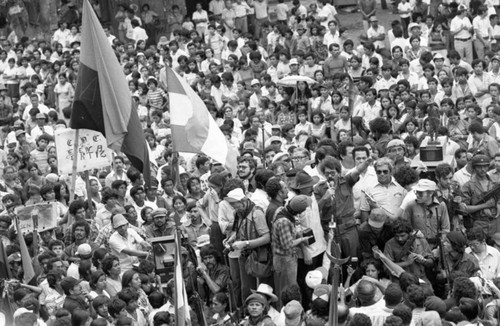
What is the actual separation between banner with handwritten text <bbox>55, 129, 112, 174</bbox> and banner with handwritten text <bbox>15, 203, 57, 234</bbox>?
0.76 meters

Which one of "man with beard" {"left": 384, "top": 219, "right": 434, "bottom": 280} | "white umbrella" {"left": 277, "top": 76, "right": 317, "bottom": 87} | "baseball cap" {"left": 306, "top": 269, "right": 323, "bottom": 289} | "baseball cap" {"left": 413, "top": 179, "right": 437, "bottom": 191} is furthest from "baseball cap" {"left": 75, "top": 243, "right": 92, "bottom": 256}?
"white umbrella" {"left": 277, "top": 76, "right": 317, "bottom": 87}

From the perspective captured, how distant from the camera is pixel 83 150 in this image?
1820 cm

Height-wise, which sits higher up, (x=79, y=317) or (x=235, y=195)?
(x=235, y=195)

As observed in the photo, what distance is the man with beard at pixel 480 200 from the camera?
17.1 metres

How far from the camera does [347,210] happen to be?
1628cm

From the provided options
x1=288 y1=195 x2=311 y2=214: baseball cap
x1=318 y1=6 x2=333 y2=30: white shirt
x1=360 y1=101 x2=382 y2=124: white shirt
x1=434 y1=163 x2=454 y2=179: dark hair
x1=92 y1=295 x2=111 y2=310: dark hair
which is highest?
x1=318 y1=6 x2=333 y2=30: white shirt

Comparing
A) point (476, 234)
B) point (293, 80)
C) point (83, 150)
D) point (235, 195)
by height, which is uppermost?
point (83, 150)

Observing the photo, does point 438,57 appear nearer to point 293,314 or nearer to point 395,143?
point 395,143

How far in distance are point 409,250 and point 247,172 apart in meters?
2.72

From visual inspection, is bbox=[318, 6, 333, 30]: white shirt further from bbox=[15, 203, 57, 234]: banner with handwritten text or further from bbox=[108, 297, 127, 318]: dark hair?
bbox=[108, 297, 127, 318]: dark hair

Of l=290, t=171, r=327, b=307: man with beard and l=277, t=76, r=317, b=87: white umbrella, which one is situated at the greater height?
l=277, t=76, r=317, b=87: white umbrella

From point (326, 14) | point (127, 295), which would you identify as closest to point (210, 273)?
point (127, 295)

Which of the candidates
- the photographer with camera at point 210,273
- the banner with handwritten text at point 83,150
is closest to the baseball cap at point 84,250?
the photographer with camera at point 210,273

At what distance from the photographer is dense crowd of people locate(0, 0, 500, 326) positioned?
14.7 metres
